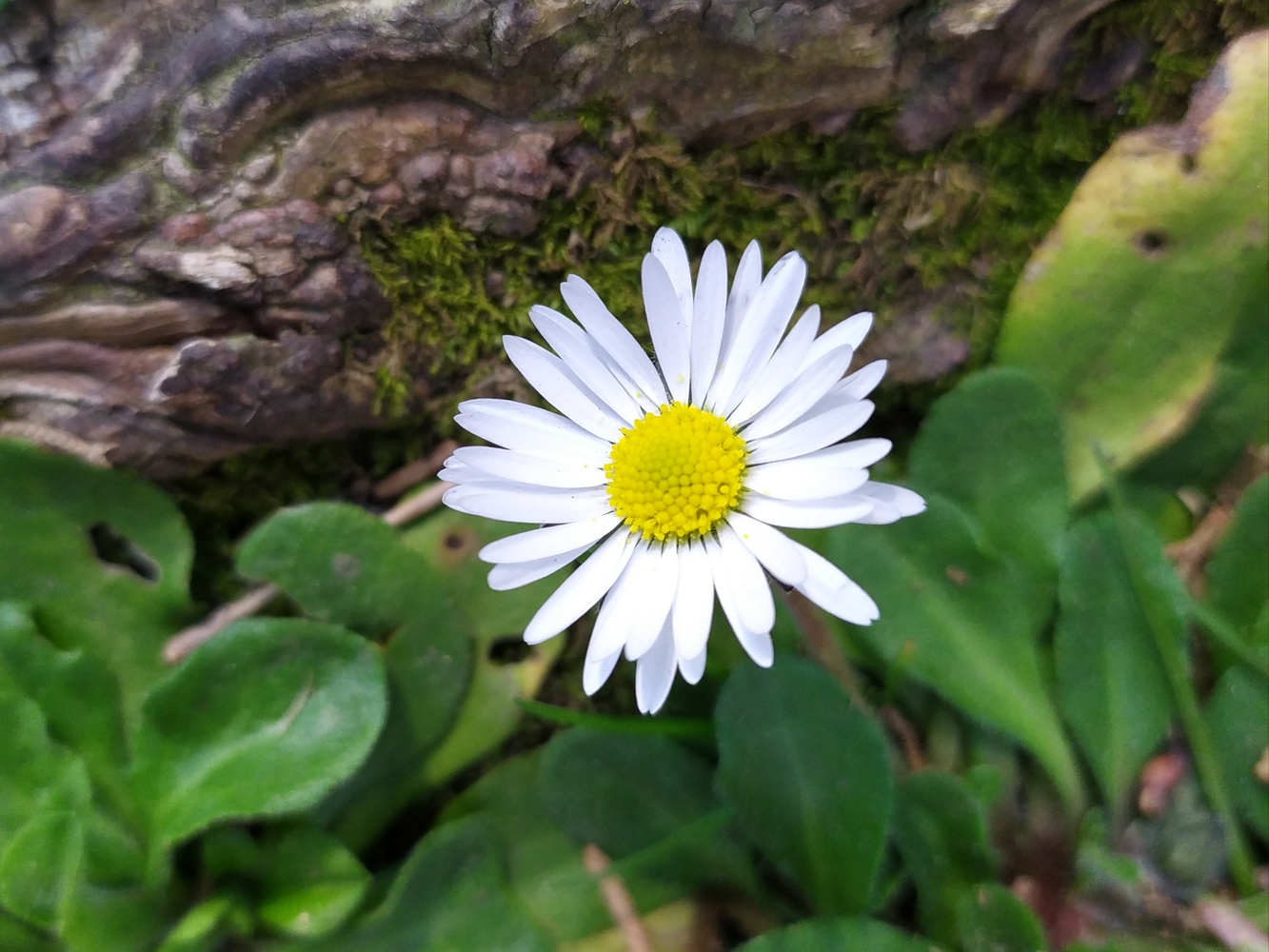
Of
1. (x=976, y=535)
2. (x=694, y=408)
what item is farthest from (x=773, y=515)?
(x=976, y=535)

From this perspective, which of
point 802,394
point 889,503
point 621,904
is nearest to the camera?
point 889,503

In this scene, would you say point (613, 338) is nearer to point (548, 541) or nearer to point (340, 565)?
point (548, 541)

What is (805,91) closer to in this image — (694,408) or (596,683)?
(694,408)

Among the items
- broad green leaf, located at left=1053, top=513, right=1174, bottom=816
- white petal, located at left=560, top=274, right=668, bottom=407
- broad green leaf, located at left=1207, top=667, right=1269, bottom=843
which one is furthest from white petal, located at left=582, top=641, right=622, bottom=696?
broad green leaf, located at left=1207, top=667, right=1269, bottom=843

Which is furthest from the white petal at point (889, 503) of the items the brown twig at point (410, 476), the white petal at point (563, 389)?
the brown twig at point (410, 476)

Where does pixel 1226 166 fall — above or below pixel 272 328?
above

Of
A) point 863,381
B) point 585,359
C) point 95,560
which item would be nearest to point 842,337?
point 863,381
